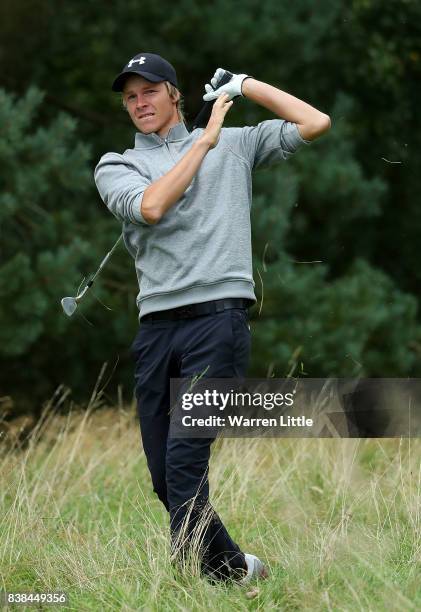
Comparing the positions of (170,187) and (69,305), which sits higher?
(170,187)

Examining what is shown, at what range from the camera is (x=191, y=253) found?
3.86m

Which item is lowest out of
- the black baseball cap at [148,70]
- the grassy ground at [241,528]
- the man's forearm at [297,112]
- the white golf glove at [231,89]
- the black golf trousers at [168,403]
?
the grassy ground at [241,528]

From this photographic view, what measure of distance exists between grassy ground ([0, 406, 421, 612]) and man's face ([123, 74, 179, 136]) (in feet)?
4.95

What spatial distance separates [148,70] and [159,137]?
0.24m

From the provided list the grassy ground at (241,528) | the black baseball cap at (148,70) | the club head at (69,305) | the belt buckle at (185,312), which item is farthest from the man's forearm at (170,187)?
the grassy ground at (241,528)

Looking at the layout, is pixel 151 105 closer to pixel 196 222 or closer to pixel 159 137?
pixel 159 137

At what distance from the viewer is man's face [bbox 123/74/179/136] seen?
13.4 ft

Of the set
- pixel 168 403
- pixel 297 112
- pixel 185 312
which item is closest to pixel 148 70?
pixel 297 112

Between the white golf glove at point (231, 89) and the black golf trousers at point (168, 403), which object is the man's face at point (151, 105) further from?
the black golf trousers at point (168, 403)

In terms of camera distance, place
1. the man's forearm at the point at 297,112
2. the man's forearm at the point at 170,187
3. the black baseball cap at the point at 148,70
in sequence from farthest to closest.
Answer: the black baseball cap at the point at 148,70, the man's forearm at the point at 297,112, the man's forearm at the point at 170,187

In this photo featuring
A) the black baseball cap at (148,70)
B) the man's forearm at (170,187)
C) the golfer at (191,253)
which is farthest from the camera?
the black baseball cap at (148,70)

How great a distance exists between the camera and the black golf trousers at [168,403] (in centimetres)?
384

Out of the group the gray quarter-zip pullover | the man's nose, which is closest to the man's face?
the man's nose

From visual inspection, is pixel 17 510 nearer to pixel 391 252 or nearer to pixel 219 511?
pixel 219 511
